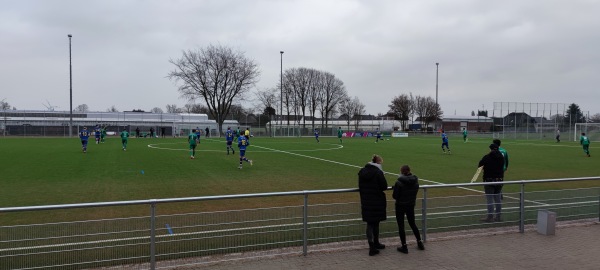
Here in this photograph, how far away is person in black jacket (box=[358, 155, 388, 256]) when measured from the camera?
6.44m

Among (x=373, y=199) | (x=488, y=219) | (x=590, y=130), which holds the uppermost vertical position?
(x=590, y=130)

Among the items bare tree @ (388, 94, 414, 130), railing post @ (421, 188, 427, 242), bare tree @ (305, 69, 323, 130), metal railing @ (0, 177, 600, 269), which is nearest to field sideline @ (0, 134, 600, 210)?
metal railing @ (0, 177, 600, 269)

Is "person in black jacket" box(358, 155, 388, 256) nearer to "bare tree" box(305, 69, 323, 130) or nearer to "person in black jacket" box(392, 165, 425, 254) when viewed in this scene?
"person in black jacket" box(392, 165, 425, 254)

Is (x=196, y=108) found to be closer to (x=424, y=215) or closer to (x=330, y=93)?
(x=330, y=93)

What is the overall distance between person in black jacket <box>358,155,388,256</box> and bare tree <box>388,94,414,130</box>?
331 ft

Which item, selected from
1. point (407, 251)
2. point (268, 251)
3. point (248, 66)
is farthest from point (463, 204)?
point (248, 66)

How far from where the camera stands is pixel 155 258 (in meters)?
5.98

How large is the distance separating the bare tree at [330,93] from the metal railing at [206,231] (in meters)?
83.8

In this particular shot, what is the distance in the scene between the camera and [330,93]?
9212 cm

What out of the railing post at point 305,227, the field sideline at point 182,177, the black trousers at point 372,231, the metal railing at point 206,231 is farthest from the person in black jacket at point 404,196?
the field sideline at point 182,177

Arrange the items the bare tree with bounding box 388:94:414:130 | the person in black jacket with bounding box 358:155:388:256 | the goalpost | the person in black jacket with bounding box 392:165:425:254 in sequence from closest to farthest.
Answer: the person in black jacket with bounding box 358:155:388:256 → the person in black jacket with bounding box 392:165:425:254 → the goalpost → the bare tree with bounding box 388:94:414:130

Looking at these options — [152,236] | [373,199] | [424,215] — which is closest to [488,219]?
[424,215]

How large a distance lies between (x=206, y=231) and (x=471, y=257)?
4.08 m

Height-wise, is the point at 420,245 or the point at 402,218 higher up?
the point at 402,218
